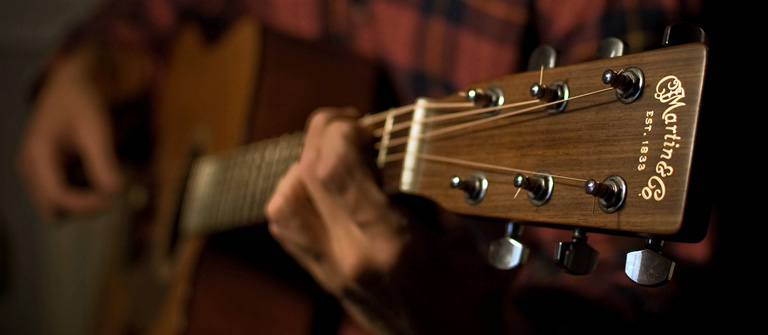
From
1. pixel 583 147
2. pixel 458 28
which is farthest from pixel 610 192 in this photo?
pixel 458 28

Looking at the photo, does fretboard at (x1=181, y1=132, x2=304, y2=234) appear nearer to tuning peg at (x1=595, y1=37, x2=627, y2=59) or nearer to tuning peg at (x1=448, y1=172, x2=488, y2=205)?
tuning peg at (x1=448, y1=172, x2=488, y2=205)

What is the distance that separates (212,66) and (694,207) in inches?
29.8

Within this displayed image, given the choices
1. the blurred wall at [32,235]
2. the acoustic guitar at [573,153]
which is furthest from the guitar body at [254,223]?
the blurred wall at [32,235]

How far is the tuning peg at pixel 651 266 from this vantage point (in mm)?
367

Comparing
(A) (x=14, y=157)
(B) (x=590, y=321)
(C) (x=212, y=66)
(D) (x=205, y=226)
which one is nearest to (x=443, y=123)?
(B) (x=590, y=321)

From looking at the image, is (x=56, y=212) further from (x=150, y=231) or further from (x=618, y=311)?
(x=618, y=311)

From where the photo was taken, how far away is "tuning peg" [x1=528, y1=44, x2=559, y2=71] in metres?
0.45

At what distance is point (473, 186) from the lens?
1.56 ft

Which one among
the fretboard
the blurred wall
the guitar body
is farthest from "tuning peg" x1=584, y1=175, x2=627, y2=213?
the blurred wall

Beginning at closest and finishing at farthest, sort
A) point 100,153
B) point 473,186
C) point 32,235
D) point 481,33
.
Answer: point 473,186 < point 481,33 < point 100,153 < point 32,235

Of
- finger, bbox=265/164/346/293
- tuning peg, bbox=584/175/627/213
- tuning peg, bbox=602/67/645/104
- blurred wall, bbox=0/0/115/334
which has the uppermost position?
tuning peg, bbox=602/67/645/104

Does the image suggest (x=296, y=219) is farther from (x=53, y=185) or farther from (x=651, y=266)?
(x=53, y=185)

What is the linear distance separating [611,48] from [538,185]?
94 mm

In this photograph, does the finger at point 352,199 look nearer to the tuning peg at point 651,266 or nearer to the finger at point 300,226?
the finger at point 300,226
